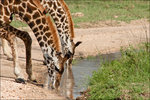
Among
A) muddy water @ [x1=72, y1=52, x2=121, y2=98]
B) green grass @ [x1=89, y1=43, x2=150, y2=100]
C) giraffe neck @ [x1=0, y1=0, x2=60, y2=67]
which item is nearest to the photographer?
green grass @ [x1=89, y1=43, x2=150, y2=100]

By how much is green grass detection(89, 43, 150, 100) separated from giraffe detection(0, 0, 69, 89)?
0.67 m

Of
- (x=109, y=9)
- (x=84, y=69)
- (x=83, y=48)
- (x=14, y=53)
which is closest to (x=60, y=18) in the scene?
(x=84, y=69)

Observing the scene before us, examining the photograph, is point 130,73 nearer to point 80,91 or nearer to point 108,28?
point 80,91

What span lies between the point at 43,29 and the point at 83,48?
444 centimetres

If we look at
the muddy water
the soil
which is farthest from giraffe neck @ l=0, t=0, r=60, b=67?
the muddy water

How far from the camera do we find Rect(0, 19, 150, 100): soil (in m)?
7.09

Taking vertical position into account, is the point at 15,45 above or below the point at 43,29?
below

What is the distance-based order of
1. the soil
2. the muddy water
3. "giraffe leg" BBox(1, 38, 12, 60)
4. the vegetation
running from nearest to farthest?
the soil < the muddy water < "giraffe leg" BBox(1, 38, 12, 60) < the vegetation

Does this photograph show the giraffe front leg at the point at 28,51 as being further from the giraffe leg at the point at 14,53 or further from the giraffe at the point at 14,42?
the giraffe leg at the point at 14,53

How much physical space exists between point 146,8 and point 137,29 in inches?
179

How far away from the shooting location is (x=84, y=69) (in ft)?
30.9

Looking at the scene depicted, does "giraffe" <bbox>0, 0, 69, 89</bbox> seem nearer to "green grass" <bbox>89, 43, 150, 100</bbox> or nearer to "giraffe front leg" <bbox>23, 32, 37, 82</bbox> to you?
"giraffe front leg" <bbox>23, 32, 37, 82</bbox>

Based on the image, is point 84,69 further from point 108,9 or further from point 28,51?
point 108,9

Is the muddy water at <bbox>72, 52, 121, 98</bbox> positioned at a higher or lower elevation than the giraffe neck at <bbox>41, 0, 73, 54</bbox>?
lower
